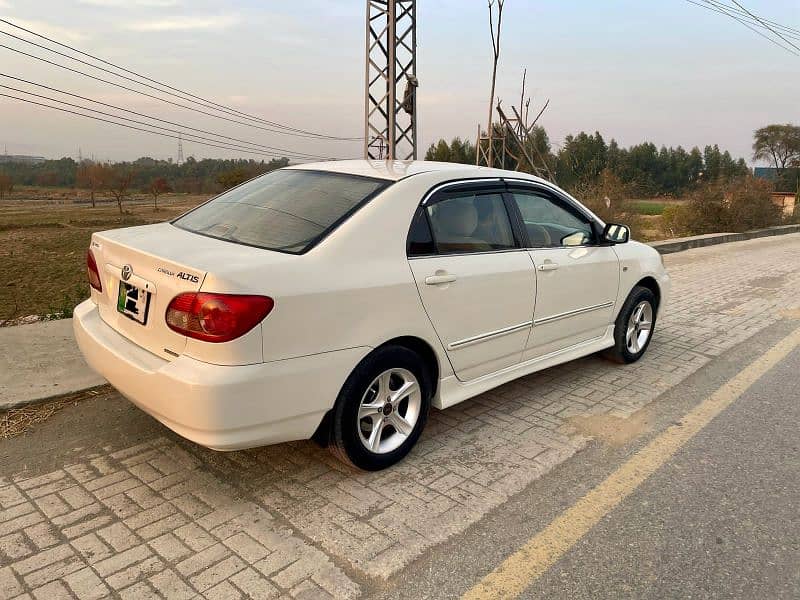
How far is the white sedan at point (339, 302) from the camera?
2547 mm

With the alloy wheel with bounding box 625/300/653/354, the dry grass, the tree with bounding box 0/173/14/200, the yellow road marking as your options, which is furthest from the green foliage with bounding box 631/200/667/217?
the tree with bounding box 0/173/14/200

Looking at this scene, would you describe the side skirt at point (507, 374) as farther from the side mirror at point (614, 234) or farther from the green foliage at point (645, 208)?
the green foliage at point (645, 208)

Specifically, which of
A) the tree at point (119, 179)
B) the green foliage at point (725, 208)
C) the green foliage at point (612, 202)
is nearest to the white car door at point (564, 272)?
the green foliage at point (612, 202)

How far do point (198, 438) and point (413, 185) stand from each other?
172 cm

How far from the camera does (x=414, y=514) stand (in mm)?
2758

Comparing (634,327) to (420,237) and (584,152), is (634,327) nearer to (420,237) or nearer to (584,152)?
(420,237)

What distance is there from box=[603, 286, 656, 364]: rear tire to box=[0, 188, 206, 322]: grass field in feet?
17.4

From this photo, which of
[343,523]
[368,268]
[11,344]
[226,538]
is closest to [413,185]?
[368,268]

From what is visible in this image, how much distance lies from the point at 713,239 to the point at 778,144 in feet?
225

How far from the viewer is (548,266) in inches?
155

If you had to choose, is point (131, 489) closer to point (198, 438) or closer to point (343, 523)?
point (198, 438)

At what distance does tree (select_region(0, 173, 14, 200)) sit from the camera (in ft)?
130

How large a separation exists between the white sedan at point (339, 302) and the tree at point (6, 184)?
44187mm

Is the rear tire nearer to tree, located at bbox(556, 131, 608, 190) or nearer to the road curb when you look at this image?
the road curb
